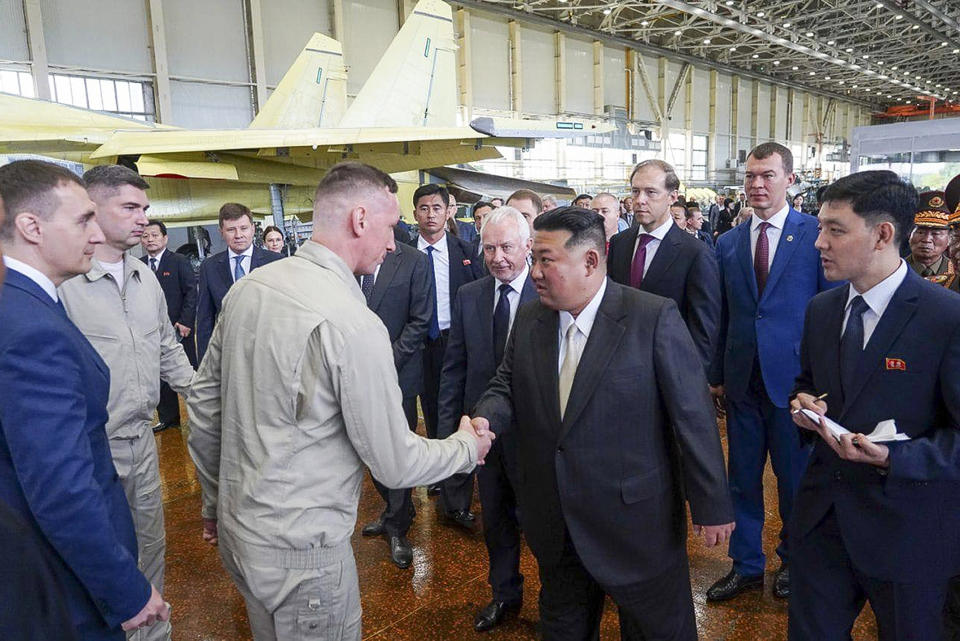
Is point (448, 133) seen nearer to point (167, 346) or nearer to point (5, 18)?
point (167, 346)

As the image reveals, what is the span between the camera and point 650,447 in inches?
73.6

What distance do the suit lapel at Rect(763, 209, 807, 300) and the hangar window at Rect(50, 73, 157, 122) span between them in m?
14.8

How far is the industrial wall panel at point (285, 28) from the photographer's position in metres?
16.1

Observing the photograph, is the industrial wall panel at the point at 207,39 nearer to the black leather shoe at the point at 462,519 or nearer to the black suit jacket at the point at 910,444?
the black leather shoe at the point at 462,519

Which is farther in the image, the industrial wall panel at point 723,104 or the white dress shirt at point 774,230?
the industrial wall panel at point 723,104

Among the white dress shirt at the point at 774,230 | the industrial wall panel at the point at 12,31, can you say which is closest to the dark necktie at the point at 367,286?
the white dress shirt at the point at 774,230

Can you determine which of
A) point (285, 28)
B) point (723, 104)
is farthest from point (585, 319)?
point (723, 104)

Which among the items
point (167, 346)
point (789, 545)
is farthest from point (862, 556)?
point (167, 346)

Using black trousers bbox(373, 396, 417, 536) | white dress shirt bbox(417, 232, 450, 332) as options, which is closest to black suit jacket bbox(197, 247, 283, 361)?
white dress shirt bbox(417, 232, 450, 332)

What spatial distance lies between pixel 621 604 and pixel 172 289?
17.6 ft

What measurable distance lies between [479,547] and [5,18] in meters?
15.0

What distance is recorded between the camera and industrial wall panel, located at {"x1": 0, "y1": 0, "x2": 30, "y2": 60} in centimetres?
1209

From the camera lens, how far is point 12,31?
12.2 m

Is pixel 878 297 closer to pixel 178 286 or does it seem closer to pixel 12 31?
pixel 178 286
